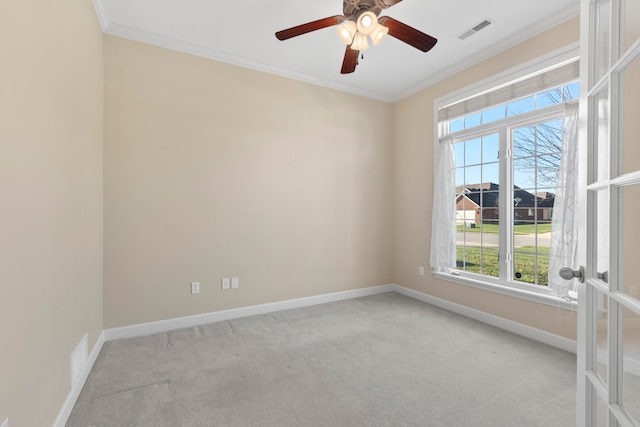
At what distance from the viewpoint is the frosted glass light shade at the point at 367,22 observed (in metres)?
1.99

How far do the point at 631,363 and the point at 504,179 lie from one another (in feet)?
8.32

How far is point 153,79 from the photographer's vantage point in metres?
2.83

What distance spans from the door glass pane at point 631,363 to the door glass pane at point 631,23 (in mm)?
759

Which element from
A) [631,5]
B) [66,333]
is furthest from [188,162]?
[631,5]

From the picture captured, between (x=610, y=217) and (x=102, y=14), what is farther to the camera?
(x=102, y=14)

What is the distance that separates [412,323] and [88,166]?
321 centimetres

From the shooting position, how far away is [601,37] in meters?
1.02

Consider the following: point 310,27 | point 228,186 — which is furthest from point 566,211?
point 228,186

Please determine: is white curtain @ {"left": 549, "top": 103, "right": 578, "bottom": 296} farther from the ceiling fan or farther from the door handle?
the door handle

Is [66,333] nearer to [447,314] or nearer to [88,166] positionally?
[88,166]

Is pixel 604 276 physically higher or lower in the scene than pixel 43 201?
lower

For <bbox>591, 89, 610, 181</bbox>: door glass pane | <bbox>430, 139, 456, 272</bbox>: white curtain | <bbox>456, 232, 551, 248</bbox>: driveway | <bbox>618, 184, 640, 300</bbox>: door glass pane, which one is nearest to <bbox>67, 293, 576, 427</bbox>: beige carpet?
<bbox>430, 139, 456, 272</bbox>: white curtain

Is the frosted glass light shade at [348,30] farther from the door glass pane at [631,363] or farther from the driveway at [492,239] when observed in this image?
the driveway at [492,239]

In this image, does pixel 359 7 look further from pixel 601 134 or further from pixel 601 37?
pixel 601 134
